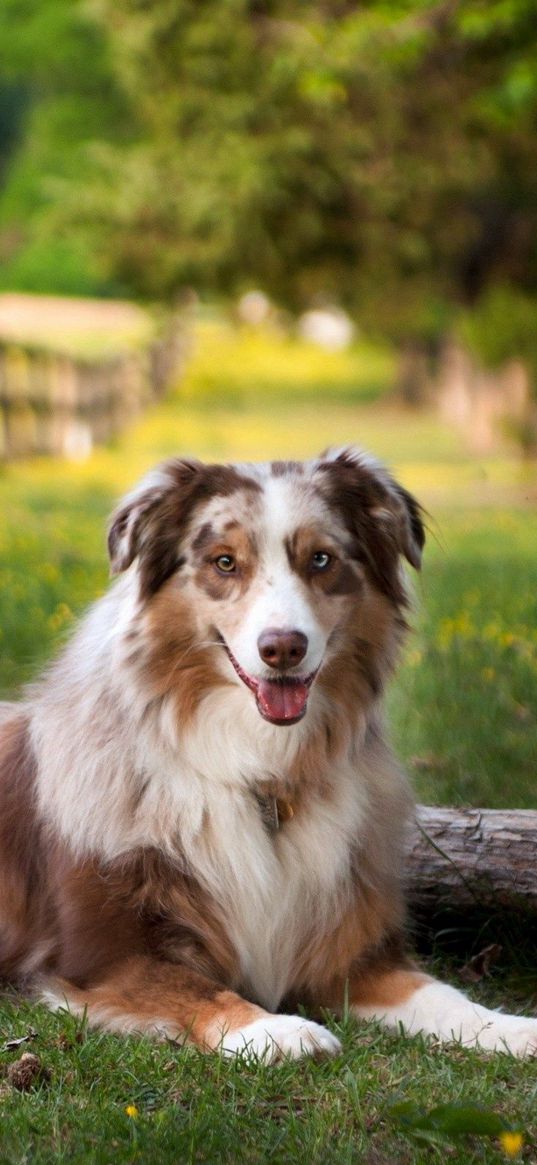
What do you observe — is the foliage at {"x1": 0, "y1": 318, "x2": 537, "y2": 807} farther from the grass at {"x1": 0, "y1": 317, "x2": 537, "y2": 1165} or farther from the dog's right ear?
the dog's right ear

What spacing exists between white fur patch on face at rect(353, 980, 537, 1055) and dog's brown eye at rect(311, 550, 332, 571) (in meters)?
1.23

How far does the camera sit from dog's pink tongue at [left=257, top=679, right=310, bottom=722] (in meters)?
4.18

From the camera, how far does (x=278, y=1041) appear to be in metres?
3.88

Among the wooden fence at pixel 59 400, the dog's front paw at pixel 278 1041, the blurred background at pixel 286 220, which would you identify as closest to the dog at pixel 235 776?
the dog's front paw at pixel 278 1041

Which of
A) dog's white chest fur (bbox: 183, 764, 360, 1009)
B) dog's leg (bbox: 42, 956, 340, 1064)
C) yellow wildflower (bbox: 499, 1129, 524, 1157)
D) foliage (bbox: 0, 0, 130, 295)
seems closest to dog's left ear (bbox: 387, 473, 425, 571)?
dog's white chest fur (bbox: 183, 764, 360, 1009)

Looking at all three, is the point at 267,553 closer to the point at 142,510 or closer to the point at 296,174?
the point at 142,510

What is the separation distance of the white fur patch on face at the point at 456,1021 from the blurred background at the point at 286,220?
509 cm

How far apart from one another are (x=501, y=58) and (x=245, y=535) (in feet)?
54.9

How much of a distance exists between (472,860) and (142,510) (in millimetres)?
1606

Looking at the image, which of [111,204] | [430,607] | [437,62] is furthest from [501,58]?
[430,607]

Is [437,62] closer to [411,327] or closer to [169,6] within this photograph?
[169,6]

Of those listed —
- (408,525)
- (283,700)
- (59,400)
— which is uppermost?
(59,400)

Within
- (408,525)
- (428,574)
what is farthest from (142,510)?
(428,574)

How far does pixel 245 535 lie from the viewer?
13.9ft
